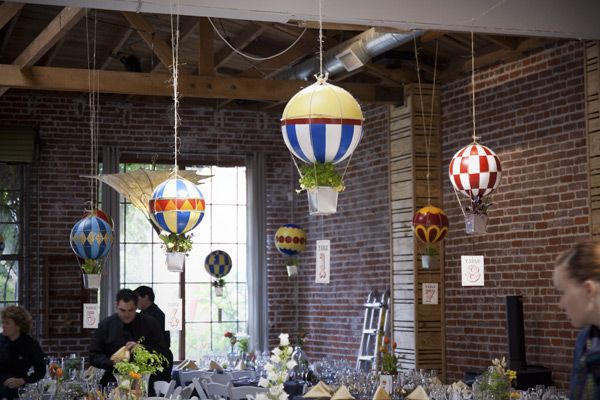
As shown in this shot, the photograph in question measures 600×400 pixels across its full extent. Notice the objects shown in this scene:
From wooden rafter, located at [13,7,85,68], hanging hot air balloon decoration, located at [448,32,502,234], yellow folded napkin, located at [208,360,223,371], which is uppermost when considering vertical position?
wooden rafter, located at [13,7,85,68]

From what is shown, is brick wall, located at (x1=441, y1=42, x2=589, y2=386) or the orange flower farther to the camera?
brick wall, located at (x1=441, y1=42, x2=589, y2=386)

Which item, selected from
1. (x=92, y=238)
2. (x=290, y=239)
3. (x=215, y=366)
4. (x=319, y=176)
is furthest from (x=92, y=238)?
(x=319, y=176)

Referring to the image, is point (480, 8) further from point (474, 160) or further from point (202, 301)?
point (202, 301)

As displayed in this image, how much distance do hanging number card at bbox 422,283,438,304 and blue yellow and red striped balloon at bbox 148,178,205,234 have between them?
395 centimetres

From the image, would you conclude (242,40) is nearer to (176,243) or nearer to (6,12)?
(6,12)

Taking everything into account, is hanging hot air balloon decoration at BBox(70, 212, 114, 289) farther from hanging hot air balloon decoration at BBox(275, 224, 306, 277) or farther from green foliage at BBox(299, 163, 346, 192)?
green foliage at BBox(299, 163, 346, 192)

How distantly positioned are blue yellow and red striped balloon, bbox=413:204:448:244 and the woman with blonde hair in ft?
12.0

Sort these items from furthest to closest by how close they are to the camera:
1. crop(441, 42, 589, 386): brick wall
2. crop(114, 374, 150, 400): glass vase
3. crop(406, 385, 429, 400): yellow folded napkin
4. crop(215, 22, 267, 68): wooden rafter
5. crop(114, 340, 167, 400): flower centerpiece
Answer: crop(215, 22, 267, 68): wooden rafter, crop(441, 42, 589, 386): brick wall, crop(406, 385, 429, 400): yellow folded napkin, crop(114, 340, 167, 400): flower centerpiece, crop(114, 374, 150, 400): glass vase

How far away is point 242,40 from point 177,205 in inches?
222

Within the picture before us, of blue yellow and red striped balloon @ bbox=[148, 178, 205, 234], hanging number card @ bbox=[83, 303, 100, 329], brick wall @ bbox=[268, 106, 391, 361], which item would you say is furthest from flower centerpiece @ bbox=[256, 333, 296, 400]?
brick wall @ bbox=[268, 106, 391, 361]

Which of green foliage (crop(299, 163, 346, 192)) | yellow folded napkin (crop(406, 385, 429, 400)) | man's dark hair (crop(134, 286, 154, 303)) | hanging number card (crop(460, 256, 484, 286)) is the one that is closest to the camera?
green foliage (crop(299, 163, 346, 192))

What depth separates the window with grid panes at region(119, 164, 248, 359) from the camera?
14211 millimetres

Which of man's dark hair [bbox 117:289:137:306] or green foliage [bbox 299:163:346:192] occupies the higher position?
green foliage [bbox 299:163:346:192]

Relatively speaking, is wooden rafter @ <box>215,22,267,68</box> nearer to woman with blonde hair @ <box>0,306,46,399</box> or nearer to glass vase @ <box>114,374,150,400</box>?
woman with blonde hair @ <box>0,306,46,399</box>
